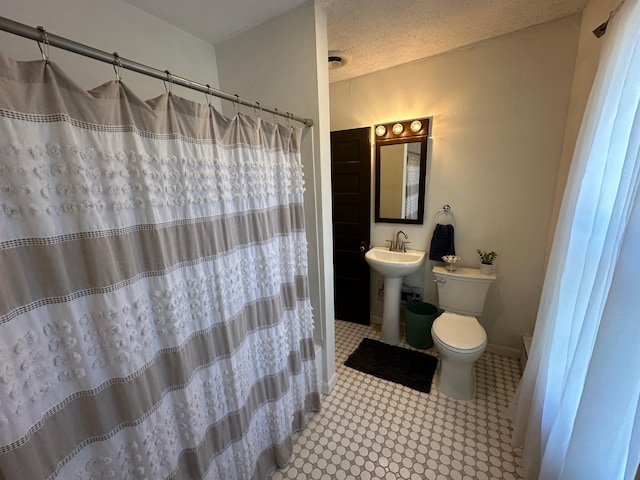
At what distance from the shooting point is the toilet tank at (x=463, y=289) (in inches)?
77.6

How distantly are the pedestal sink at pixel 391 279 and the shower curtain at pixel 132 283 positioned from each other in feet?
3.86

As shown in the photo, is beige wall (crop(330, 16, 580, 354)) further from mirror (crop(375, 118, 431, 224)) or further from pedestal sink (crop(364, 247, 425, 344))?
pedestal sink (crop(364, 247, 425, 344))

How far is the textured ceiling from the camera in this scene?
1375mm

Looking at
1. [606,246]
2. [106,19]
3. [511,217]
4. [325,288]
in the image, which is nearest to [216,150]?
[106,19]

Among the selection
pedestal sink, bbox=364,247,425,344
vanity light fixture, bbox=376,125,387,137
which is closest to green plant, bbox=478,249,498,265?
pedestal sink, bbox=364,247,425,344

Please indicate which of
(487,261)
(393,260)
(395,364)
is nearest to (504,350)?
(487,261)

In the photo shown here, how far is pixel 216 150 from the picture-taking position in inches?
39.9

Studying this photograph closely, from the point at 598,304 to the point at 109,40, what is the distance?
2347mm

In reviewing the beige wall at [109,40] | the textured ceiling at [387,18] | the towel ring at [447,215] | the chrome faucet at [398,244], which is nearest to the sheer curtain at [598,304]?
the textured ceiling at [387,18]

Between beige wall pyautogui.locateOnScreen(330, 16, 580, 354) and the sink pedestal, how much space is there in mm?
453

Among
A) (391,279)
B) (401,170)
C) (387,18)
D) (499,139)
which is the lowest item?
(391,279)

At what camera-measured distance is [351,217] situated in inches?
99.7

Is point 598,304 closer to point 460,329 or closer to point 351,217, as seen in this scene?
point 460,329

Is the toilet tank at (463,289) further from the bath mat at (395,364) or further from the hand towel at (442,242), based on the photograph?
the bath mat at (395,364)
